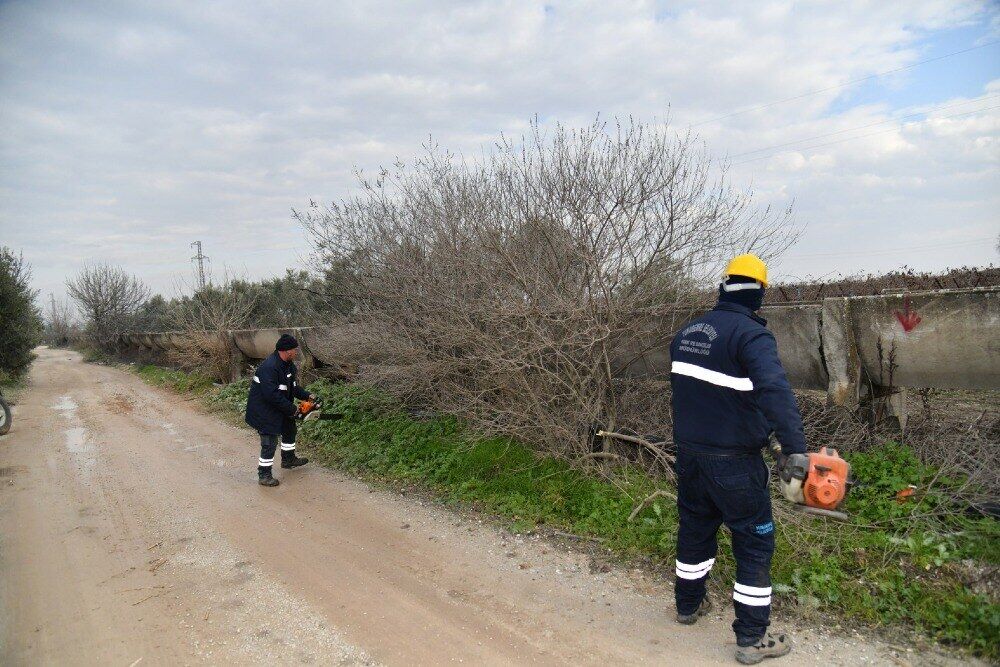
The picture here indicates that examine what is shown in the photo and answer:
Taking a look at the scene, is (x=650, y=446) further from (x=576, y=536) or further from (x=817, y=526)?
(x=817, y=526)

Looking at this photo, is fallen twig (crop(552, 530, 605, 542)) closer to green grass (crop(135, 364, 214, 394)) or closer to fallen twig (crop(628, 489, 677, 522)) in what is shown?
fallen twig (crop(628, 489, 677, 522))

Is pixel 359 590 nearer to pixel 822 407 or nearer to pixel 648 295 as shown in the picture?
pixel 648 295

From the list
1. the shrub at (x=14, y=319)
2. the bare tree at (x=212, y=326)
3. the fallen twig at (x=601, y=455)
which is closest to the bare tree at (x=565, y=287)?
the fallen twig at (x=601, y=455)

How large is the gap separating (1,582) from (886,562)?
6426mm

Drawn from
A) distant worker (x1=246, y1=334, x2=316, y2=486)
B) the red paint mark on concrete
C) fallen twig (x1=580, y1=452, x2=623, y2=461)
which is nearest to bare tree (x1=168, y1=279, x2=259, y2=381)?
distant worker (x1=246, y1=334, x2=316, y2=486)

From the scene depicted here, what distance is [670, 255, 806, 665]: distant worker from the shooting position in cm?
333

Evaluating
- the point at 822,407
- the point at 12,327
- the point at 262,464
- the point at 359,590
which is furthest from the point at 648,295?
the point at 12,327

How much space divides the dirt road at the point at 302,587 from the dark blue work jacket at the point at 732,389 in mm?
1204

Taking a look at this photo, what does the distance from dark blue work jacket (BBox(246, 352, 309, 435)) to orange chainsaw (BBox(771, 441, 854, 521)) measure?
19.2 ft

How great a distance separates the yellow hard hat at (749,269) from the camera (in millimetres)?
3621

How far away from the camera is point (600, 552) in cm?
480

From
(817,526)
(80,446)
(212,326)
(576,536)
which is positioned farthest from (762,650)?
(212,326)

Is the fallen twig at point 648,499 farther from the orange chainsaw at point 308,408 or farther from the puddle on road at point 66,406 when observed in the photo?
the puddle on road at point 66,406

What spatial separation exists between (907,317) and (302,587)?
514 cm
